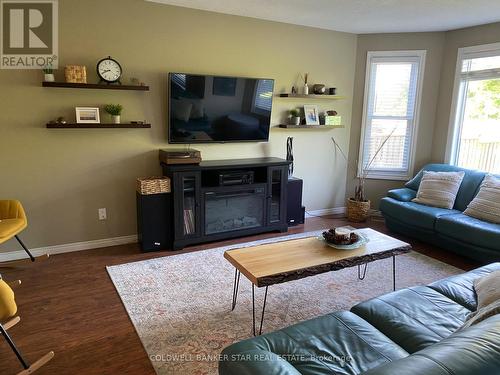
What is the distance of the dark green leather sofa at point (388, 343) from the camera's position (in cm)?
104

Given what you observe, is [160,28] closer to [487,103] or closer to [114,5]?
[114,5]

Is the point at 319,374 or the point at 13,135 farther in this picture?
the point at 13,135

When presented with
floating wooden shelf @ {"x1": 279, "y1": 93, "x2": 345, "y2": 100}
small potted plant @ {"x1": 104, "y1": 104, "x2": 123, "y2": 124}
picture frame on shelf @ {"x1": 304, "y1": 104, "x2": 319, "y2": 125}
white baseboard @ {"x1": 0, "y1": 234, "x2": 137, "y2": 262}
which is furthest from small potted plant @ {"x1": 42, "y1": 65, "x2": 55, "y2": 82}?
picture frame on shelf @ {"x1": 304, "y1": 104, "x2": 319, "y2": 125}

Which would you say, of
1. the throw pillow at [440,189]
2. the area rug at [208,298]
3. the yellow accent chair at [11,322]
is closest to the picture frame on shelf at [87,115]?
the area rug at [208,298]

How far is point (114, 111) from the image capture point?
3479 millimetres

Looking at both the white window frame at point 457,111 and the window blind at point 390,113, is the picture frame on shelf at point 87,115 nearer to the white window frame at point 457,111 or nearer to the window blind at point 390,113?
the window blind at point 390,113

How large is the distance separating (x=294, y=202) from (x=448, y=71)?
8.38 feet

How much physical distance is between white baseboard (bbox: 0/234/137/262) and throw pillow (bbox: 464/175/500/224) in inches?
140

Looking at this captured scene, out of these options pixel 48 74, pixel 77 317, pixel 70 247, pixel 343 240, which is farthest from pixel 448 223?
pixel 48 74

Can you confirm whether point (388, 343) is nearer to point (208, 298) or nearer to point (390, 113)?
point (208, 298)

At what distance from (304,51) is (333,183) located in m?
1.82

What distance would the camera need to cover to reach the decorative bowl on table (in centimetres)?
262

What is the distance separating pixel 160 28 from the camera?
365 centimetres

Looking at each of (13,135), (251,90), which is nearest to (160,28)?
(251,90)
